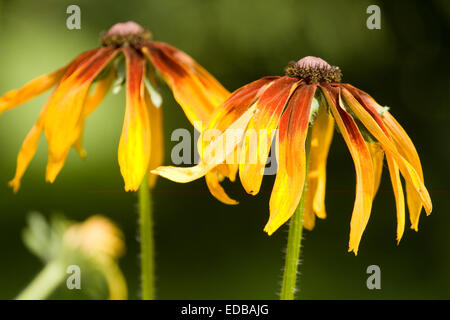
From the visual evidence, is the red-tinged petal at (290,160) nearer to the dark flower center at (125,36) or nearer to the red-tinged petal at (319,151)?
the red-tinged petal at (319,151)

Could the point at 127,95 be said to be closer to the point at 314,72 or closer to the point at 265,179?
the point at 314,72

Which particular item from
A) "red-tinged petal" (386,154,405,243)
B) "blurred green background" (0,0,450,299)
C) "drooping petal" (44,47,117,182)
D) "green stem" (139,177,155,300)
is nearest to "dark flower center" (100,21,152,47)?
"drooping petal" (44,47,117,182)

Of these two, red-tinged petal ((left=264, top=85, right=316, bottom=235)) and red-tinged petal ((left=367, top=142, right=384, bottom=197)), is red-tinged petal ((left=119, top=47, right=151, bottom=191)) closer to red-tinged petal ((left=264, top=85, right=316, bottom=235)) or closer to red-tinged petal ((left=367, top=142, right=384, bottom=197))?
red-tinged petal ((left=264, top=85, right=316, bottom=235))

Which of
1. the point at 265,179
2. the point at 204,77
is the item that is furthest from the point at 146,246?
the point at 265,179

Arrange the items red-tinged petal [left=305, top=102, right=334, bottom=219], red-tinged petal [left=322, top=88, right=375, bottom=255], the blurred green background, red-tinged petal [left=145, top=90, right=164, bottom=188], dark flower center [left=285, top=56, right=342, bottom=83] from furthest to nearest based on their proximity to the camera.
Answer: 1. the blurred green background
2. red-tinged petal [left=145, top=90, right=164, bottom=188]
3. red-tinged petal [left=305, top=102, right=334, bottom=219]
4. dark flower center [left=285, top=56, right=342, bottom=83]
5. red-tinged petal [left=322, top=88, right=375, bottom=255]

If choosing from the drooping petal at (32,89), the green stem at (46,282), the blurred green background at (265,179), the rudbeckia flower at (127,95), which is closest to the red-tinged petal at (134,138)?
the rudbeckia flower at (127,95)

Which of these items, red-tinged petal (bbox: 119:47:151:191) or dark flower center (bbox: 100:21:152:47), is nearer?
red-tinged petal (bbox: 119:47:151:191)
